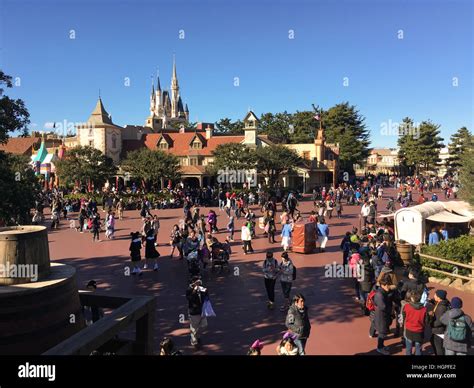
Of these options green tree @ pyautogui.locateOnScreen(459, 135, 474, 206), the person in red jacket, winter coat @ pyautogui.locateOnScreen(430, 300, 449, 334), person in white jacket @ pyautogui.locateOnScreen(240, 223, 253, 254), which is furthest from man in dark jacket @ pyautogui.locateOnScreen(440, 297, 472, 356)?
green tree @ pyautogui.locateOnScreen(459, 135, 474, 206)

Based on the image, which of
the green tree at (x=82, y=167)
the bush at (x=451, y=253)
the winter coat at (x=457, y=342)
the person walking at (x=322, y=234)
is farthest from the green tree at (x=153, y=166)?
the winter coat at (x=457, y=342)

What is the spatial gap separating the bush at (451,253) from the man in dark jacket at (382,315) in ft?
22.6

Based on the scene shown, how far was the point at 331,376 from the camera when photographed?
11.7 feet

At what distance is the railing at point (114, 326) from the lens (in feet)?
12.7

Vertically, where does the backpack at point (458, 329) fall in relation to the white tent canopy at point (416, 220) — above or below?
below

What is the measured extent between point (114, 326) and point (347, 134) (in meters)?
62.9

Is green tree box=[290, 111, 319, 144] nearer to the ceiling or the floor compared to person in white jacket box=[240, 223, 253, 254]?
nearer to the ceiling

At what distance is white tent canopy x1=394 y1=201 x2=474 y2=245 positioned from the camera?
16406 mm

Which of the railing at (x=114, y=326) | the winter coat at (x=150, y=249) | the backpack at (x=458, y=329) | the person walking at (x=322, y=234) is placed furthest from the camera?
the person walking at (x=322, y=234)

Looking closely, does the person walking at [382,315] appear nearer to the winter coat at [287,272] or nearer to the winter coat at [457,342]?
the winter coat at [457,342]

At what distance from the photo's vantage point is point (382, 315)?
7.31m

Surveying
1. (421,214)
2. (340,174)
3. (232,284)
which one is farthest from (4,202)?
(340,174)

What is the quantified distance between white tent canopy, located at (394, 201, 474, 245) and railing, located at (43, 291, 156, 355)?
44.8 feet

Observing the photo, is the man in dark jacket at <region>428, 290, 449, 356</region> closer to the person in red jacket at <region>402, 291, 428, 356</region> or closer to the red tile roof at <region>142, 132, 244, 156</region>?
the person in red jacket at <region>402, 291, 428, 356</region>
